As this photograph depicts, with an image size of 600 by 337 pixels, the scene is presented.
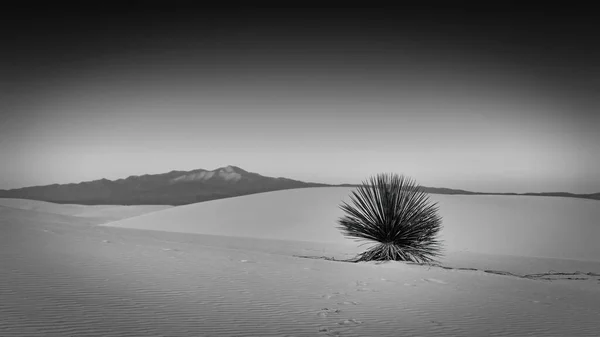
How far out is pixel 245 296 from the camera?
749cm

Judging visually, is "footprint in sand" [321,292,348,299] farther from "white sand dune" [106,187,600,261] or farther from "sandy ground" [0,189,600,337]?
"white sand dune" [106,187,600,261]

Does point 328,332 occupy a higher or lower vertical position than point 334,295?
lower

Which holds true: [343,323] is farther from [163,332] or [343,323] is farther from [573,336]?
[573,336]

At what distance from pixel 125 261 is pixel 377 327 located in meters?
5.54

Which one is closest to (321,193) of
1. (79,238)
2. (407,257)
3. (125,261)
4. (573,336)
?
(407,257)

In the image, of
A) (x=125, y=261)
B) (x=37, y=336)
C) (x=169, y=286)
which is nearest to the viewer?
(x=37, y=336)

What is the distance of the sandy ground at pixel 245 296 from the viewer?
5656 millimetres

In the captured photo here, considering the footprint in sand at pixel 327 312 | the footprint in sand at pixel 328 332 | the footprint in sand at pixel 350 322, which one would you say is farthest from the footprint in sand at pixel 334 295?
the footprint in sand at pixel 328 332

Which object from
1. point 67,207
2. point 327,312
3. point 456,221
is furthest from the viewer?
point 67,207

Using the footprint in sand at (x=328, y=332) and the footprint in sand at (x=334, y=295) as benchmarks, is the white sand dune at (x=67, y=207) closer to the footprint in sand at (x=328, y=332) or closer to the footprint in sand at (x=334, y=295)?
the footprint in sand at (x=334, y=295)

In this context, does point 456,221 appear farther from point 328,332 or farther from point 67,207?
point 67,207

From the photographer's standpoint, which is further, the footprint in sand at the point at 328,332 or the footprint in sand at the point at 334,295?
the footprint in sand at the point at 334,295

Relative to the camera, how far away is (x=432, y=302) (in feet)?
26.5

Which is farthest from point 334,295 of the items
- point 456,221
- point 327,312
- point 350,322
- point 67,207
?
point 67,207
